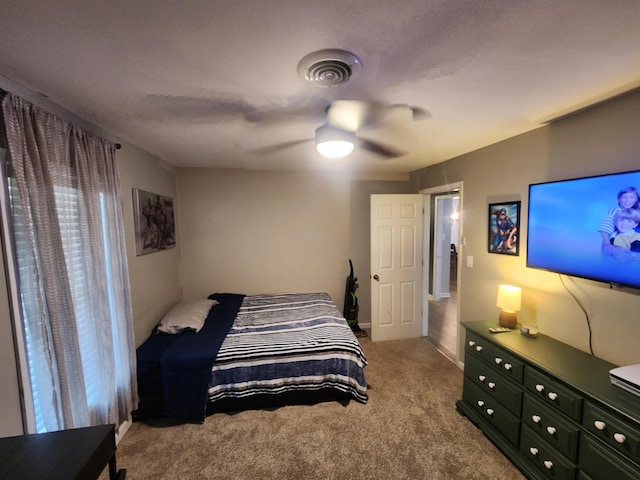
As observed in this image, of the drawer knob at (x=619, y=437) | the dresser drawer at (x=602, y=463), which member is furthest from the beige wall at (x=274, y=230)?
the drawer knob at (x=619, y=437)

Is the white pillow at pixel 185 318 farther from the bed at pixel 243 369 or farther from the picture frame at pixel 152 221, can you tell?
the picture frame at pixel 152 221

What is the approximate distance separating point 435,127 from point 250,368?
244cm

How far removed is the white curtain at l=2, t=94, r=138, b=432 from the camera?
129cm

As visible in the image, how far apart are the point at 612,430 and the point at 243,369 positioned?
2.30m

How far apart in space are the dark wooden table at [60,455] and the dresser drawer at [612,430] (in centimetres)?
206

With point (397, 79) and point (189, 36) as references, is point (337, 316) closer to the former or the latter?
point (397, 79)

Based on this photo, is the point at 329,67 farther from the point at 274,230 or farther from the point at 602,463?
the point at 274,230

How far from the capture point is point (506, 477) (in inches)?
68.6

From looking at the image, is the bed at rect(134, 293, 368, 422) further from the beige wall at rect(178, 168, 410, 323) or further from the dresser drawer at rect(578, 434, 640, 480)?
the dresser drawer at rect(578, 434, 640, 480)

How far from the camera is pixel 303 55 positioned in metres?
1.13

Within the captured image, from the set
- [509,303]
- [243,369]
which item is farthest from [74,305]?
[509,303]

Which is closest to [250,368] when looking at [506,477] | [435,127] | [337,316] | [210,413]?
[210,413]

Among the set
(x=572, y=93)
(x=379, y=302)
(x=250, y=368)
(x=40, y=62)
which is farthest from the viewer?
(x=379, y=302)

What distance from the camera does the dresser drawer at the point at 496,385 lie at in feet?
6.02
